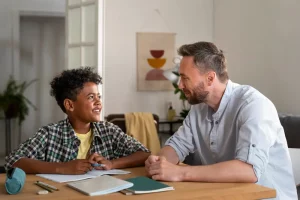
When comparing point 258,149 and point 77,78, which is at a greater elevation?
point 77,78

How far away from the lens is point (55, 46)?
679cm

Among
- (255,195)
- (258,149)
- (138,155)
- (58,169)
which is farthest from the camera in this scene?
(138,155)

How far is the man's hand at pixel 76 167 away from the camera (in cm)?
200

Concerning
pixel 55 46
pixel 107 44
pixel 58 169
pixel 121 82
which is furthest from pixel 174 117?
pixel 58 169

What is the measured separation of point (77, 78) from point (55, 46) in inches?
178

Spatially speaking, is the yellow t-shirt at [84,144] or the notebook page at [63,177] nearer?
the notebook page at [63,177]

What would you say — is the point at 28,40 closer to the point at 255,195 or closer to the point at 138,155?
the point at 138,155

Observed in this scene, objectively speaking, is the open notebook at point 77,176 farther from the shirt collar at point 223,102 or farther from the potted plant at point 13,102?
the potted plant at point 13,102

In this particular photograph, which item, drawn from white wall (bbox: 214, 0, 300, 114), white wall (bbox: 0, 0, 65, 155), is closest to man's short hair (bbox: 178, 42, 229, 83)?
white wall (bbox: 214, 0, 300, 114)

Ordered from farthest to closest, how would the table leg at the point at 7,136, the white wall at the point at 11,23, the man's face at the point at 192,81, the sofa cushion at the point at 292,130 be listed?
the table leg at the point at 7,136, the white wall at the point at 11,23, the sofa cushion at the point at 292,130, the man's face at the point at 192,81

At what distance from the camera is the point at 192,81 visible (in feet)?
6.95

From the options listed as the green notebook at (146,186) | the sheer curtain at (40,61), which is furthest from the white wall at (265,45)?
the green notebook at (146,186)

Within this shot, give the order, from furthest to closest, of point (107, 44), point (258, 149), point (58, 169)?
point (107, 44)
point (58, 169)
point (258, 149)

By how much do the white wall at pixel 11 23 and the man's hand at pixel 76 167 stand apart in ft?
14.6
